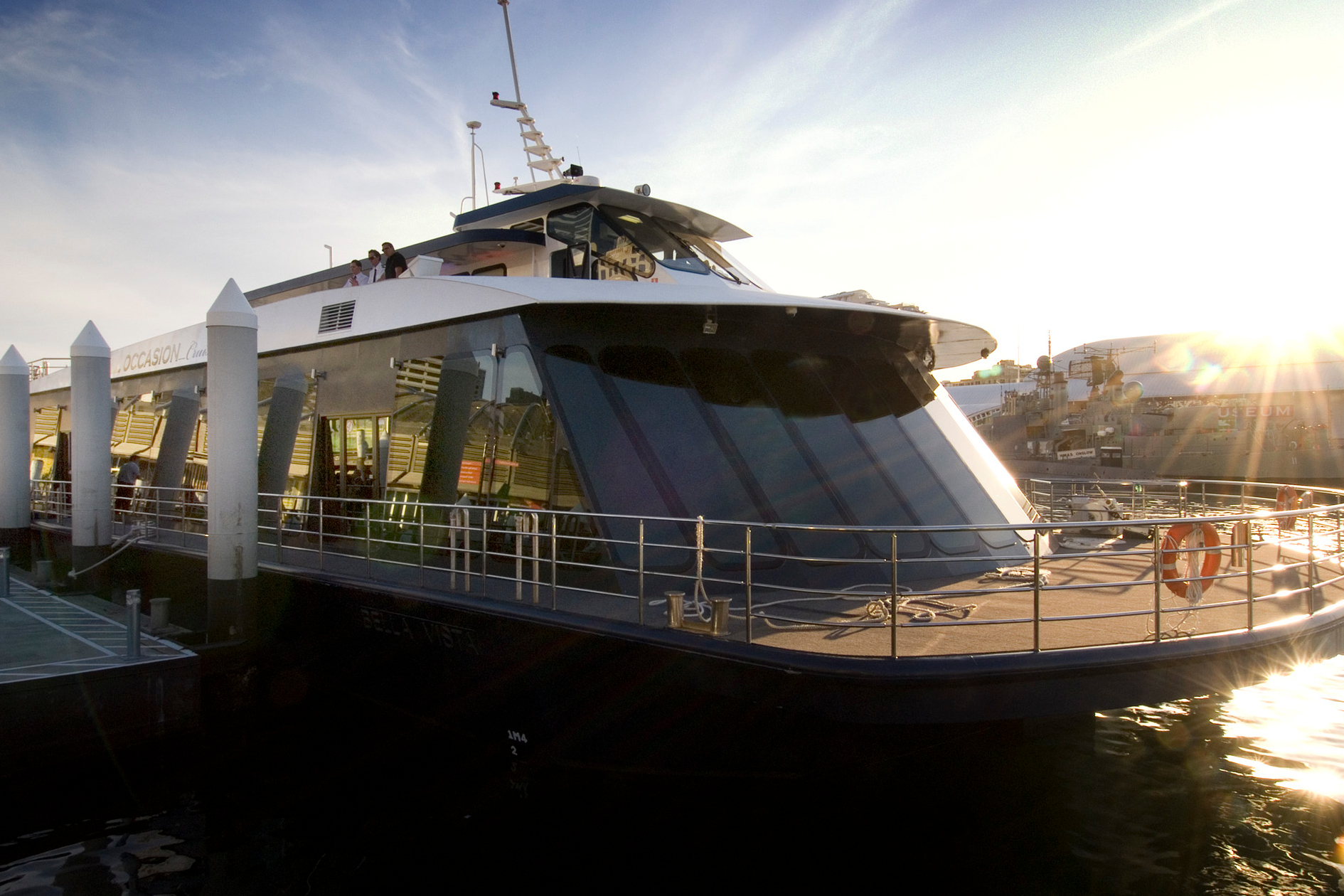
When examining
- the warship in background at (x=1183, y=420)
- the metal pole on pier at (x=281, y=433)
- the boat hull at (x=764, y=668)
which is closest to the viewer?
the boat hull at (x=764, y=668)

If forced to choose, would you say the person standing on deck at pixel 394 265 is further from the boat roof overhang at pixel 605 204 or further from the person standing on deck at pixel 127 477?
the person standing on deck at pixel 127 477

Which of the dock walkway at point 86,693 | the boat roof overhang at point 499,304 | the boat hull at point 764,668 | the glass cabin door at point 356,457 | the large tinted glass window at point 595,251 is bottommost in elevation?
the dock walkway at point 86,693

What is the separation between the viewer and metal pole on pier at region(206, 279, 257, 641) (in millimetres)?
8070

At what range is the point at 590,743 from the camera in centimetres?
543

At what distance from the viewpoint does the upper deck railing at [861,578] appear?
4805 mm

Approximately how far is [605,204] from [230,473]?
14.9ft

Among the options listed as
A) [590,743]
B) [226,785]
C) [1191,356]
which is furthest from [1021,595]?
[1191,356]

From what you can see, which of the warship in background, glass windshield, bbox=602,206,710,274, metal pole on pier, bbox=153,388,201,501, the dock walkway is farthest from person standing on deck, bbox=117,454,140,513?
the warship in background

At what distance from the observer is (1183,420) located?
1812 inches

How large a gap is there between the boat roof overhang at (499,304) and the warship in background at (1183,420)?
30.3 metres

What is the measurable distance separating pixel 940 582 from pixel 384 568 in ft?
15.6

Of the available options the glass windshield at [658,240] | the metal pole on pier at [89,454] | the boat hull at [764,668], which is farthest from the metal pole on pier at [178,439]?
the glass windshield at [658,240]

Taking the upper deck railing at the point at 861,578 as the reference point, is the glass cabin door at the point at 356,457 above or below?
above

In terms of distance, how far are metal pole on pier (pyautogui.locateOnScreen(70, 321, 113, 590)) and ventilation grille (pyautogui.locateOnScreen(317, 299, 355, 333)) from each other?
4.02 m
